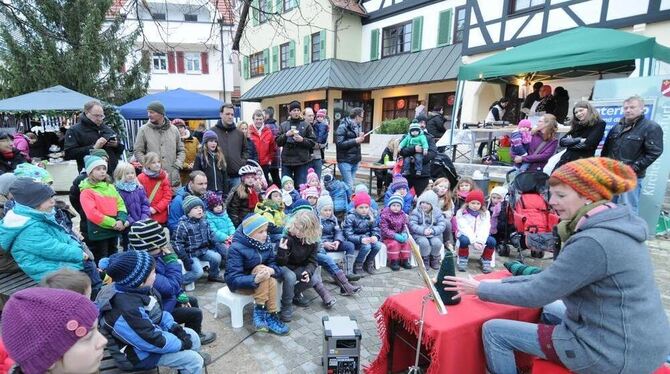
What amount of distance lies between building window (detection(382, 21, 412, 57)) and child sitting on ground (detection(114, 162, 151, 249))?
1387cm

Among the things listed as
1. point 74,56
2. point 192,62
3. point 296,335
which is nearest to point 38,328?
point 296,335

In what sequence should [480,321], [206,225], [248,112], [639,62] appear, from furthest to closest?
[248,112] → [639,62] → [206,225] → [480,321]

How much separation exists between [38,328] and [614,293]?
8.01 feet

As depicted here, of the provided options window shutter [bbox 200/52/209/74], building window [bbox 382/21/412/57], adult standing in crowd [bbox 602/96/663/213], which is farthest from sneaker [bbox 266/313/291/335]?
window shutter [bbox 200/52/209/74]

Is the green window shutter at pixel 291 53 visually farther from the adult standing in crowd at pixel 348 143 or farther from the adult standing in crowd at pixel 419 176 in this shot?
the adult standing in crowd at pixel 419 176

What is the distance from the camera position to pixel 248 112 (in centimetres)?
2317

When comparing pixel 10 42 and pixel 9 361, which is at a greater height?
pixel 10 42

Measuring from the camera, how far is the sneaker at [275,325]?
3.22 m

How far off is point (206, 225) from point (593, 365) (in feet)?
12.2

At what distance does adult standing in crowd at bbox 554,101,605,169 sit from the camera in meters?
5.16

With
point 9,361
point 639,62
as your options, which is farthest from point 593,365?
point 639,62

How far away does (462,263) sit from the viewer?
15.7ft

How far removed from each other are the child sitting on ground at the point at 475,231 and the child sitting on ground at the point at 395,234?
0.73 m

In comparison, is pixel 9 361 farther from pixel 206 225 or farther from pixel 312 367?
pixel 206 225
